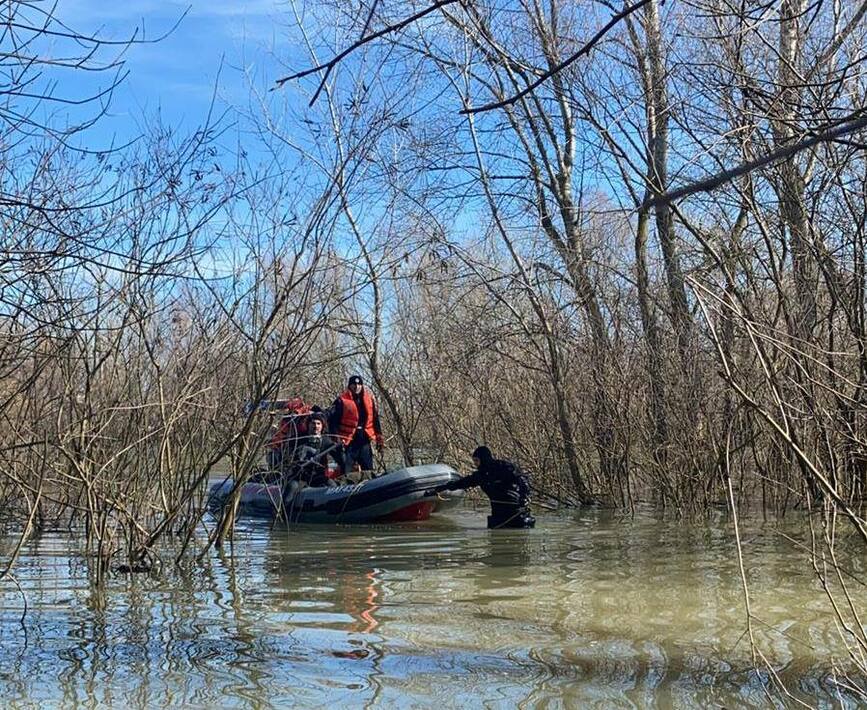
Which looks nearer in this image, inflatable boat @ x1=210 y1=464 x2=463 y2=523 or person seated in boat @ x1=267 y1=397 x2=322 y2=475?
person seated in boat @ x1=267 y1=397 x2=322 y2=475

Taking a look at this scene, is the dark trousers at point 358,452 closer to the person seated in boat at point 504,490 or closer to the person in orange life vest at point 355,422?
the person in orange life vest at point 355,422

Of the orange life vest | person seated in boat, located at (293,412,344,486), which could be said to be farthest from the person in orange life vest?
person seated in boat, located at (293,412,344,486)

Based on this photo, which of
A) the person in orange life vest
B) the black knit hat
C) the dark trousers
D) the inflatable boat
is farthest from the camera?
the dark trousers

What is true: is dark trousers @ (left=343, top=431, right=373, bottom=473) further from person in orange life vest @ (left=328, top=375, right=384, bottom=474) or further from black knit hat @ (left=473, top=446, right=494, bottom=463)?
black knit hat @ (left=473, top=446, right=494, bottom=463)

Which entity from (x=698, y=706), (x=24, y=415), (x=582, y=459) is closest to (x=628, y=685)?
(x=698, y=706)

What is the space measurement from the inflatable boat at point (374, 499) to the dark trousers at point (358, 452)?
1255mm

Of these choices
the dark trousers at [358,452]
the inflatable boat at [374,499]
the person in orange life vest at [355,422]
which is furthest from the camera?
the dark trousers at [358,452]

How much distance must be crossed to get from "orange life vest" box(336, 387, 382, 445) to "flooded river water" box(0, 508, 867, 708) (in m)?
3.31

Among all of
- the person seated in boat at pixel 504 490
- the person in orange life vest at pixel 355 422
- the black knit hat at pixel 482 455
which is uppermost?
the person in orange life vest at pixel 355 422

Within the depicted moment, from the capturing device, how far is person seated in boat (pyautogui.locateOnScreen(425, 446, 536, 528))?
12.1 metres

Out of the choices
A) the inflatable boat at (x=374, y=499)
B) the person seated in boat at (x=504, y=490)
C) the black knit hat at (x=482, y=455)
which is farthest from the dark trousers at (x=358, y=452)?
the black knit hat at (x=482, y=455)

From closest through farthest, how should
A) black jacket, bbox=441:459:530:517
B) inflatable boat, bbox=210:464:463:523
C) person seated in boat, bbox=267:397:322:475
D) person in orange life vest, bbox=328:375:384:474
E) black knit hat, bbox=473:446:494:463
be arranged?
person seated in boat, bbox=267:397:322:475, black knit hat, bbox=473:446:494:463, black jacket, bbox=441:459:530:517, inflatable boat, bbox=210:464:463:523, person in orange life vest, bbox=328:375:384:474

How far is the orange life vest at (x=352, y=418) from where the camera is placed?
13891 mm

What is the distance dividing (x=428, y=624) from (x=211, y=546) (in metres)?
3.52
